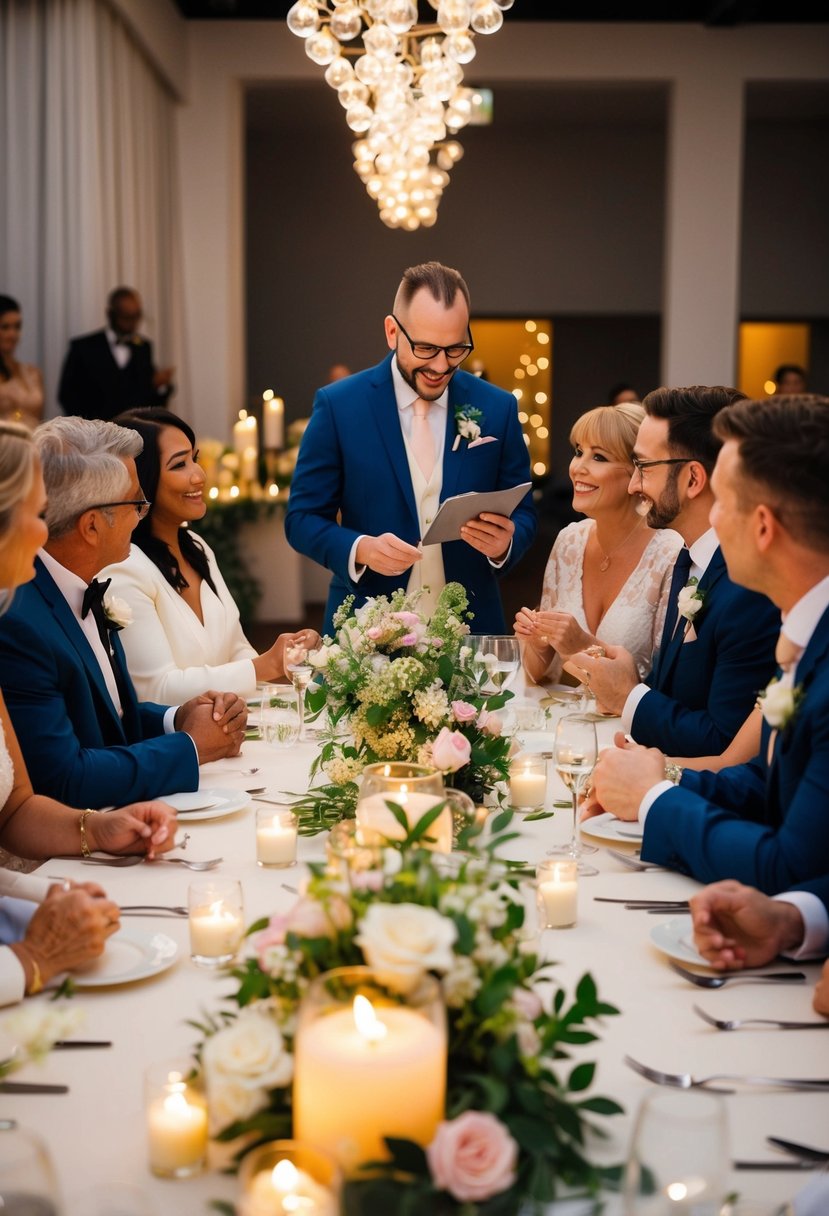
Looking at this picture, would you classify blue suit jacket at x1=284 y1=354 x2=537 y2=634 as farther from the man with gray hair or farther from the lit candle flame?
the lit candle flame

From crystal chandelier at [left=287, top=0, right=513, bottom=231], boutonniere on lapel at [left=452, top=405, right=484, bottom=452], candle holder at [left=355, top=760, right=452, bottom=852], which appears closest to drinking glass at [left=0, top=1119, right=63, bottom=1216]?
candle holder at [left=355, top=760, right=452, bottom=852]

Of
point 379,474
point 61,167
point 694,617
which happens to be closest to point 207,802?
point 694,617

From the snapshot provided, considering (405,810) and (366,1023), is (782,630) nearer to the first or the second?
(405,810)

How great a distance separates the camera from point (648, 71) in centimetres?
1062

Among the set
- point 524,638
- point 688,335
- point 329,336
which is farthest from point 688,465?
point 329,336

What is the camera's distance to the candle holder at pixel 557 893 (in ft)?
5.78

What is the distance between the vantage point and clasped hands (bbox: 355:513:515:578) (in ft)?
10.6

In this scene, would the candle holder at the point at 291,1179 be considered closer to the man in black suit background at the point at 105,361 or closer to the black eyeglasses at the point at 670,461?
the black eyeglasses at the point at 670,461

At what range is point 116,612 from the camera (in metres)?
2.56

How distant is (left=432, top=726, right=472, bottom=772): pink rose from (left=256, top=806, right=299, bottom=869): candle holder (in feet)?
0.85

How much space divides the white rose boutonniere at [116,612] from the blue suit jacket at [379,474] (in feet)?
3.82

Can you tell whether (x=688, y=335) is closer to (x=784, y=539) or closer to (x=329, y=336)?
(x=329, y=336)

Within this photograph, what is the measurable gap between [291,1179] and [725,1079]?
23.2 inches

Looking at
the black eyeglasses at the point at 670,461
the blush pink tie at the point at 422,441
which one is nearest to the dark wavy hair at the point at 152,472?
the blush pink tie at the point at 422,441
